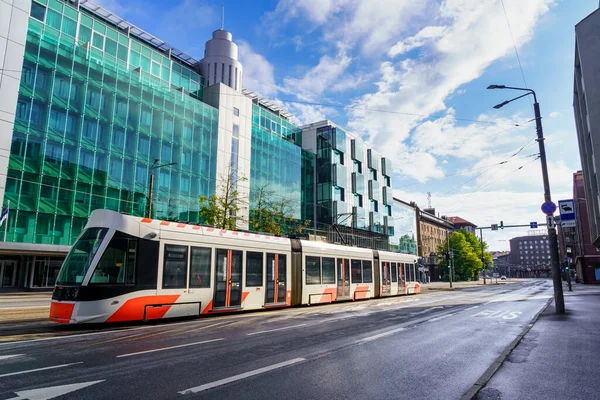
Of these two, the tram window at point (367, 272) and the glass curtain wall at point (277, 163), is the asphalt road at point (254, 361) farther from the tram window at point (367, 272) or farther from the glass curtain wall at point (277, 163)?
the glass curtain wall at point (277, 163)

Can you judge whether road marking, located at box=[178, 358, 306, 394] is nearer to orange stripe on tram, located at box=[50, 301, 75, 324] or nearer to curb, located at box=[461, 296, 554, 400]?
curb, located at box=[461, 296, 554, 400]

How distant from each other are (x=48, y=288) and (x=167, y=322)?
24925mm

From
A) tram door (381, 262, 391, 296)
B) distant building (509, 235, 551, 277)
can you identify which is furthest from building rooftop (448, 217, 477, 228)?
tram door (381, 262, 391, 296)

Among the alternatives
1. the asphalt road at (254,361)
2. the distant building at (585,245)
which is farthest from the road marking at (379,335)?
the distant building at (585,245)

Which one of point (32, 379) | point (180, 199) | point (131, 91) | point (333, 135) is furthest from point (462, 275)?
point (32, 379)

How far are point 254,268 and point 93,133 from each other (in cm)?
2398

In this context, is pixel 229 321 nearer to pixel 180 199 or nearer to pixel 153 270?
pixel 153 270

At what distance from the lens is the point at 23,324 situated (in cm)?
1173

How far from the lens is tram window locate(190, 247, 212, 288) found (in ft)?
43.0

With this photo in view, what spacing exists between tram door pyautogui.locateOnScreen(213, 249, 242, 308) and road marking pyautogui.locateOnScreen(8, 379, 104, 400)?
847 centimetres

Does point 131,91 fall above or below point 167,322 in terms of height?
above

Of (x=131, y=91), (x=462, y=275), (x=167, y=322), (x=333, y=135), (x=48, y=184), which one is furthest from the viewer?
(x=462, y=275)

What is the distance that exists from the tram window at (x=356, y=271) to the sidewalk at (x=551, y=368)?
459 inches

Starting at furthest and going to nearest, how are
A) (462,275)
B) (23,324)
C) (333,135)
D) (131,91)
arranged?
(462,275), (333,135), (131,91), (23,324)
